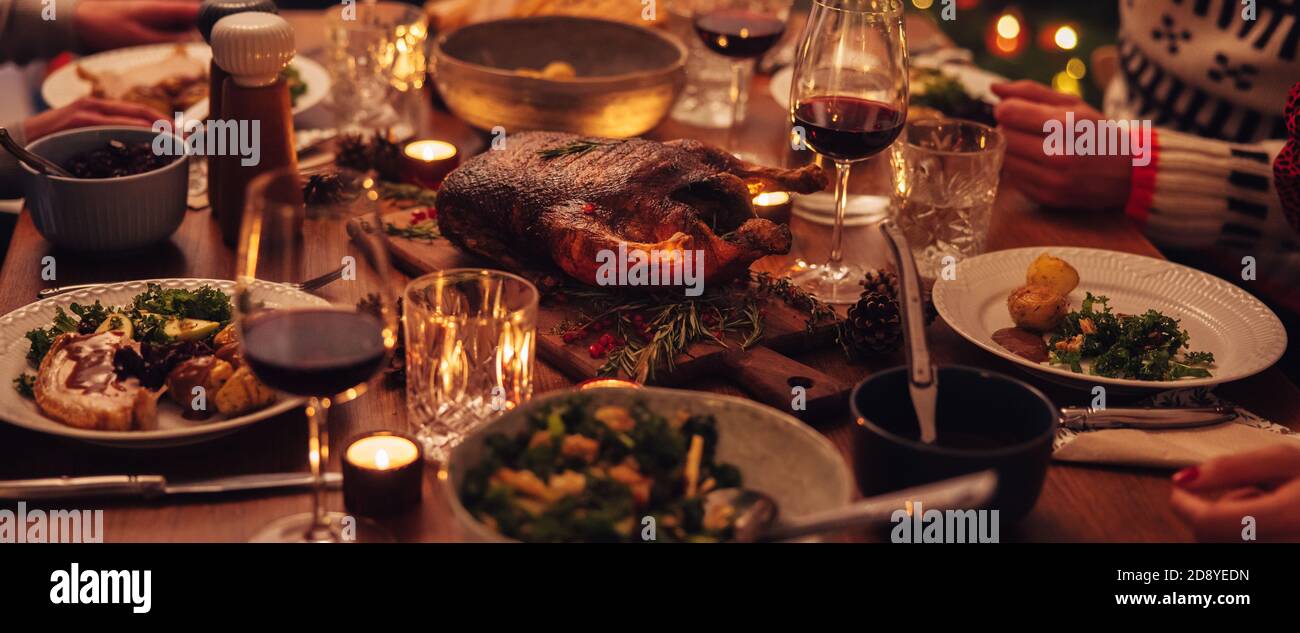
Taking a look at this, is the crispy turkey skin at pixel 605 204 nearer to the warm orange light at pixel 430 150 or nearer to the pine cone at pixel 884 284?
the pine cone at pixel 884 284

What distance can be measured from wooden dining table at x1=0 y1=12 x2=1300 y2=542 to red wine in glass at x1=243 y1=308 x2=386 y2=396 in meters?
0.06

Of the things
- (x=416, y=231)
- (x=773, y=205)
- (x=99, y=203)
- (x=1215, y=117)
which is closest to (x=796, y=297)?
(x=773, y=205)

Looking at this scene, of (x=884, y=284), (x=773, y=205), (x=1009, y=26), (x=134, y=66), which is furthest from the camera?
(x=1009, y=26)

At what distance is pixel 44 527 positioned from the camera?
3.48ft

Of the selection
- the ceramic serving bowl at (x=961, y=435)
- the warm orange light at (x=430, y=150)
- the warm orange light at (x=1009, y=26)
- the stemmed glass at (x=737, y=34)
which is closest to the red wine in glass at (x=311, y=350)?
the ceramic serving bowl at (x=961, y=435)

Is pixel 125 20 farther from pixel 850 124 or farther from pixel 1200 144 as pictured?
pixel 1200 144

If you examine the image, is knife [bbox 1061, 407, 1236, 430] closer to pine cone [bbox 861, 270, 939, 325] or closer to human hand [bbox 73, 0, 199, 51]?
pine cone [bbox 861, 270, 939, 325]

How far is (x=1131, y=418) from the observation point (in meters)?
1.25

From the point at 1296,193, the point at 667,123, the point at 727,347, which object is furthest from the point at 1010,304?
the point at 667,123

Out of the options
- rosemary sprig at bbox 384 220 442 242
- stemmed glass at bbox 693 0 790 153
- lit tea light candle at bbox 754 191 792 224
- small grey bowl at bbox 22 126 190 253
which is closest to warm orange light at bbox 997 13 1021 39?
stemmed glass at bbox 693 0 790 153

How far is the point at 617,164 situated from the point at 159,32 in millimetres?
1449

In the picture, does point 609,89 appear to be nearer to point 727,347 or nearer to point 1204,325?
point 727,347

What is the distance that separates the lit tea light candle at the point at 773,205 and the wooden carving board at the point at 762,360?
207 mm

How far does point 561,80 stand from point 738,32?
1.21ft
